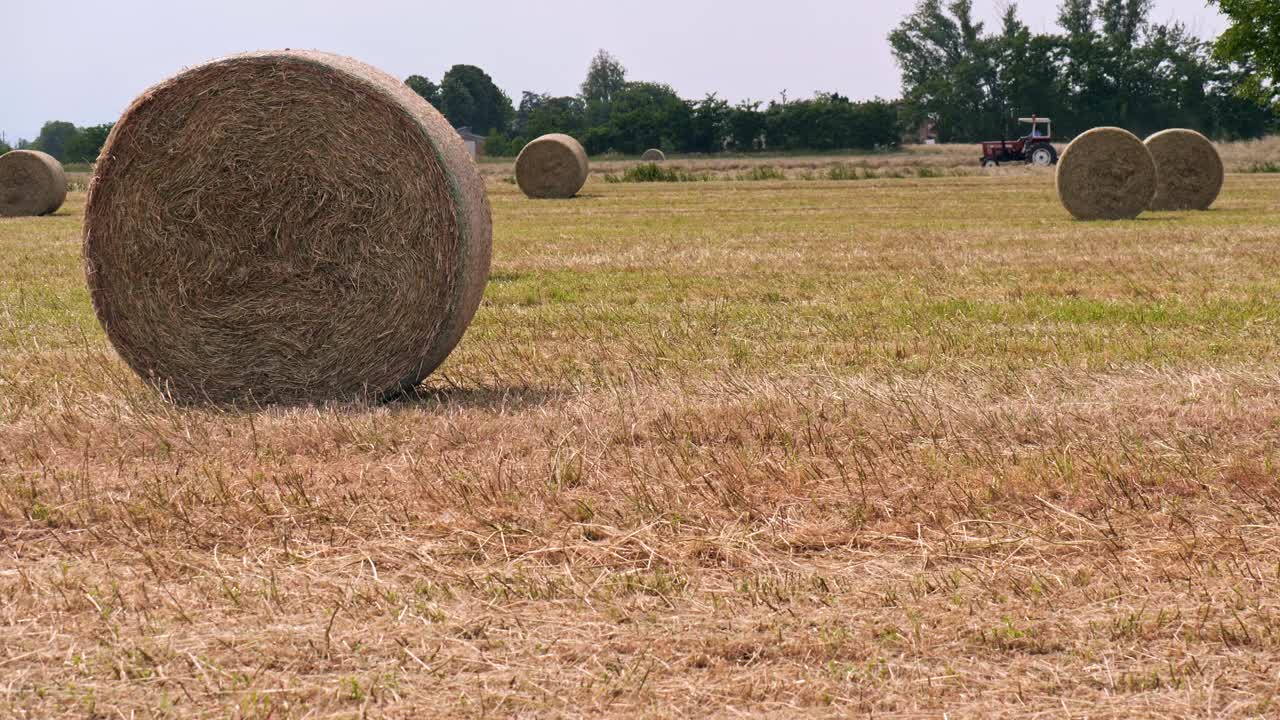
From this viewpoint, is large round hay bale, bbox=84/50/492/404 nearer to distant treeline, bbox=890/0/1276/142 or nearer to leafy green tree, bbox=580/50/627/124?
distant treeline, bbox=890/0/1276/142

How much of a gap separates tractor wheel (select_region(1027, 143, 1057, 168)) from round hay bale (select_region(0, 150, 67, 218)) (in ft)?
110

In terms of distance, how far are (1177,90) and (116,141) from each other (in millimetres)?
67099

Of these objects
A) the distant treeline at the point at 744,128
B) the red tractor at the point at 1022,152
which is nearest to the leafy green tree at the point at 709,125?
the distant treeline at the point at 744,128

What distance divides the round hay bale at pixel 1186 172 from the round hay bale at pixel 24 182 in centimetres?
Result: 2028

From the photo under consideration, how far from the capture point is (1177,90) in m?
66.7

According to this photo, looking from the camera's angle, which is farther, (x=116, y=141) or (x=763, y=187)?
(x=763, y=187)

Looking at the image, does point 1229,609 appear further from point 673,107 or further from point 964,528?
point 673,107

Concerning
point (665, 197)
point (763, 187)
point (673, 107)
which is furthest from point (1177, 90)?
point (665, 197)

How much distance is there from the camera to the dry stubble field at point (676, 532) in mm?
3617

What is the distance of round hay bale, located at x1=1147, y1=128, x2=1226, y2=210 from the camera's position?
24.2 meters

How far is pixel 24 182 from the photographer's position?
25.8 m

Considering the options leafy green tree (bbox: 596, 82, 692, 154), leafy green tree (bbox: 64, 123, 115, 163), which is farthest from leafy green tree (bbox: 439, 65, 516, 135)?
leafy green tree (bbox: 64, 123, 115, 163)

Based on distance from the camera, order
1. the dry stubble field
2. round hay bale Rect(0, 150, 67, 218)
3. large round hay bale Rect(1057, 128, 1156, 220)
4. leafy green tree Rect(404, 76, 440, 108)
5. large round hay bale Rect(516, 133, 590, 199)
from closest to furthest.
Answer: the dry stubble field → large round hay bale Rect(1057, 128, 1156, 220) → round hay bale Rect(0, 150, 67, 218) → large round hay bale Rect(516, 133, 590, 199) → leafy green tree Rect(404, 76, 440, 108)

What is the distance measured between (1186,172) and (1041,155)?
24680mm
